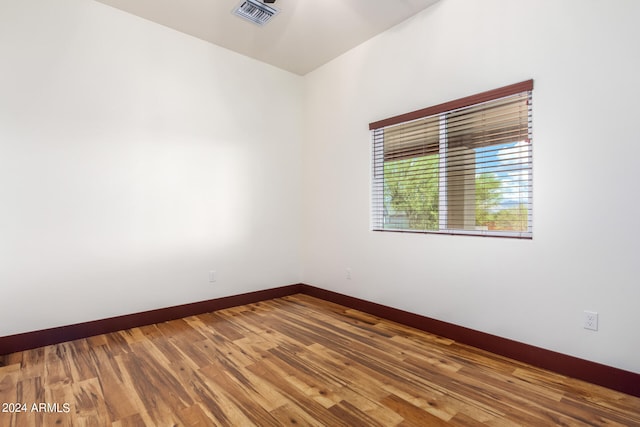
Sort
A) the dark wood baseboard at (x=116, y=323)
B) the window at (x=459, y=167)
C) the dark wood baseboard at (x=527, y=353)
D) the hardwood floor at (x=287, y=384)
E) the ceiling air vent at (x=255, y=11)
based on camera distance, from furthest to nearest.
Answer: the ceiling air vent at (x=255, y=11)
the dark wood baseboard at (x=116, y=323)
the window at (x=459, y=167)
the dark wood baseboard at (x=527, y=353)
the hardwood floor at (x=287, y=384)

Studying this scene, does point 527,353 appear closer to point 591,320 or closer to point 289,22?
point 591,320

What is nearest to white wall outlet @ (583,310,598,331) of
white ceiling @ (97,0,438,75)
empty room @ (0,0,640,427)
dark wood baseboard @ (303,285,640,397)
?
empty room @ (0,0,640,427)

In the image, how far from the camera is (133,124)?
304 centimetres

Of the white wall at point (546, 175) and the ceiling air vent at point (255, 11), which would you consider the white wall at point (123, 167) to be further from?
the white wall at point (546, 175)

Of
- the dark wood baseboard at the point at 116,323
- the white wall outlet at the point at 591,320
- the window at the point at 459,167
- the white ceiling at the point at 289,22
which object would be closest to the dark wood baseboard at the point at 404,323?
the dark wood baseboard at the point at 116,323

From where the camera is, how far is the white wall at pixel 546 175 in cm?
192

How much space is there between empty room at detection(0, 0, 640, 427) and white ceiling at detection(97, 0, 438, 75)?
28mm

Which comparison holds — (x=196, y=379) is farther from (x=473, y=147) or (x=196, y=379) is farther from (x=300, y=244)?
(x=473, y=147)

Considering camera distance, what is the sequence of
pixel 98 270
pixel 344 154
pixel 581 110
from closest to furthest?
pixel 581 110
pixel 98 270
pixel 344 154

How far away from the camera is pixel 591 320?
2010 mm

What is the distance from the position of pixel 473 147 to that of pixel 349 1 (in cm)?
172

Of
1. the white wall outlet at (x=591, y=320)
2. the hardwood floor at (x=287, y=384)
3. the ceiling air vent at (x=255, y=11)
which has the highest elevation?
the ceiling air vent at (x=255, y=11)

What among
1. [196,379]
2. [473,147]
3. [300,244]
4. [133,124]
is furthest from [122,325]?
[473,147]

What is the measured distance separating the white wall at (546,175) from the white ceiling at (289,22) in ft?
0.77
